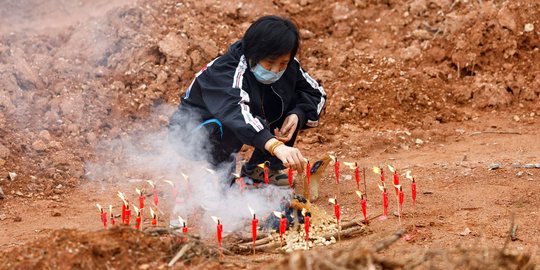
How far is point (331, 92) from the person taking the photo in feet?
29.3

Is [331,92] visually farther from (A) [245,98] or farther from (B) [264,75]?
(A) [245,98]

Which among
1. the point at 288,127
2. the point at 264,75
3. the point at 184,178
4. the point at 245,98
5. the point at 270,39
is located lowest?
the point at 184,178

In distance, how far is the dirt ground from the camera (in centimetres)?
668

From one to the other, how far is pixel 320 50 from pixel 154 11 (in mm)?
1987

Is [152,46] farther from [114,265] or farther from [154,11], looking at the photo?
[114,265]

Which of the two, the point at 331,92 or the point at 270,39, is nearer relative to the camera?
the point at 270,39

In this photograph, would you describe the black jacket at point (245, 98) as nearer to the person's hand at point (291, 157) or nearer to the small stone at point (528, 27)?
the person's hand at point (291, 157)

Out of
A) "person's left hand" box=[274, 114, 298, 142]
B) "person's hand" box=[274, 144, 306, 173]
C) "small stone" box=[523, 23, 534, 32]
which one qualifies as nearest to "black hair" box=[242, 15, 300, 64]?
"person's left hand" box=[274, 114, 298, 142]

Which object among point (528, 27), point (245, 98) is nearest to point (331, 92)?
point (528, 27)

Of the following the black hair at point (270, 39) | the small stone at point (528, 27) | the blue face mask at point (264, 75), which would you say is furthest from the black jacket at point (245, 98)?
the small stone at point (528, 27)

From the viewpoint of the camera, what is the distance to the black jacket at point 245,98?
18.5 feet

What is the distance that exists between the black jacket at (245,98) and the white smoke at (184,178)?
0.46m

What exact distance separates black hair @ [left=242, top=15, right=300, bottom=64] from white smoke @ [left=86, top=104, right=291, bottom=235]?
98 centimetres

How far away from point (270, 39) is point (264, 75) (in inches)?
15.1
